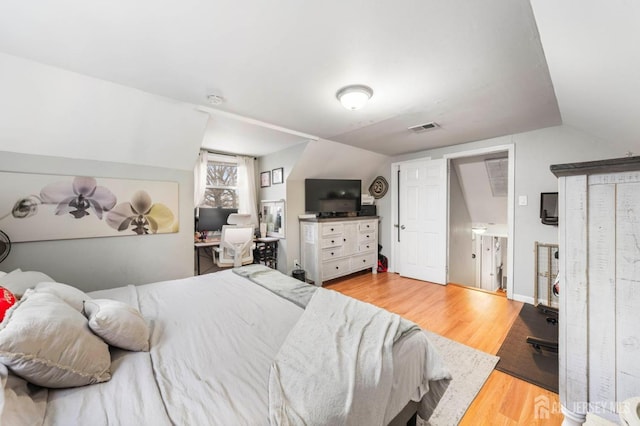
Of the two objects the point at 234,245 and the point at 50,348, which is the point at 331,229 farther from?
the point at 50,348

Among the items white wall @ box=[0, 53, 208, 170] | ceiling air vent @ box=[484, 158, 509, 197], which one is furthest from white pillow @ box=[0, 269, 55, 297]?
ceiling air vent @ box=[484, 158, 509, 197]

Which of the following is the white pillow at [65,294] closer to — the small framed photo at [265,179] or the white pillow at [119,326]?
the white pillow at [119,326]

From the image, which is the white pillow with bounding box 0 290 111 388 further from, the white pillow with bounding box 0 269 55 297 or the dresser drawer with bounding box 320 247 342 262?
the dresser drawer with bounding box 320 247 342 262

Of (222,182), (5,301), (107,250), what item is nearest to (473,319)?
(5,301)

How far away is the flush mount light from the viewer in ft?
6.60

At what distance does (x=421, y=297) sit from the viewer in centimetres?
330

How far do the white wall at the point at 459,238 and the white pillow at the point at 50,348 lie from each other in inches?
170

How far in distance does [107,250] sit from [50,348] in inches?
83.7

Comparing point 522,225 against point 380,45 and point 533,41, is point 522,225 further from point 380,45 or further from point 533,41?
point 380,45

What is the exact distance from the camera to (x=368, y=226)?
4465 millimetres

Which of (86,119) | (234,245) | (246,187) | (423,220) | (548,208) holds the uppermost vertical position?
(86,119)

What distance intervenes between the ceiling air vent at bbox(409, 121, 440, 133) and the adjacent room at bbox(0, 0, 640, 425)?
0.34ft

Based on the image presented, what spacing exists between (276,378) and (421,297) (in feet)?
9.58

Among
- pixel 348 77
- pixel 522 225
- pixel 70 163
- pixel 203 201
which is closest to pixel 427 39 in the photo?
pixel 348 77
